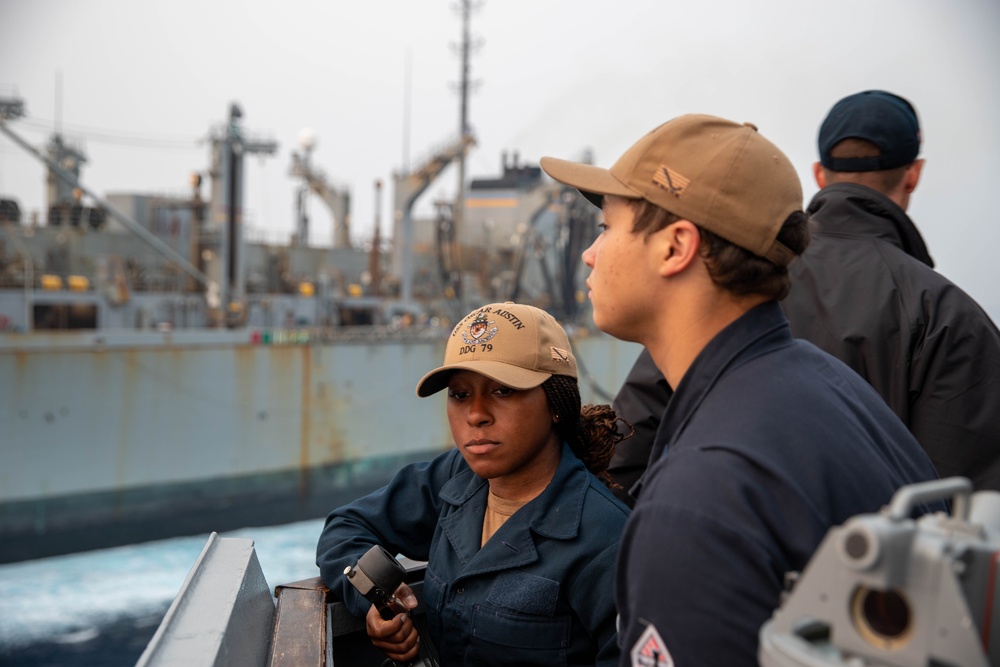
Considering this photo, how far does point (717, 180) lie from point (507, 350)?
891 millimetres

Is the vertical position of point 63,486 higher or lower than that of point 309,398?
lower

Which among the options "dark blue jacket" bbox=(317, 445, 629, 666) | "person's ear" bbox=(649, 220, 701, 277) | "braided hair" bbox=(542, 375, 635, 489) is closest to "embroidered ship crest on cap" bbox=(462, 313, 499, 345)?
"braided hair" bbox=(542, 375, 635, 489)

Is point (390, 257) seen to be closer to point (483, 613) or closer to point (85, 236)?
point (85, 236)

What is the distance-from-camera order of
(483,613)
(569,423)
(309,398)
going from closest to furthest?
(483,613), (569,423), (309,398)

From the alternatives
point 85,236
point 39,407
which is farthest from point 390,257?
point 39,407

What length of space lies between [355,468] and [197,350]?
446 cm

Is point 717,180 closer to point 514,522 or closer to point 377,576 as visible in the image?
point 514,522

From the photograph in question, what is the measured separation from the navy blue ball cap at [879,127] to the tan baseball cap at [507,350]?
0.90 metres

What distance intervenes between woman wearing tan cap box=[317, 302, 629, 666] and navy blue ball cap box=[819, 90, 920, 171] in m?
0.90

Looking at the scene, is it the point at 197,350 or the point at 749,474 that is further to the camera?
the point at 197,350

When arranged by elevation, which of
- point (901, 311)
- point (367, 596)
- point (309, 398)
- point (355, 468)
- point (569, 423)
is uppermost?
point (901, 311)

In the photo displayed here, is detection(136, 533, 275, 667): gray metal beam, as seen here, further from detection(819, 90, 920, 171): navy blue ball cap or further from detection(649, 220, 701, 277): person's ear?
detection(819, 90, 920, 171): navy blue ball cap

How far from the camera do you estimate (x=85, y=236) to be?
65.9ft

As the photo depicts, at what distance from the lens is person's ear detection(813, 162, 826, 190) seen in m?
2.34
